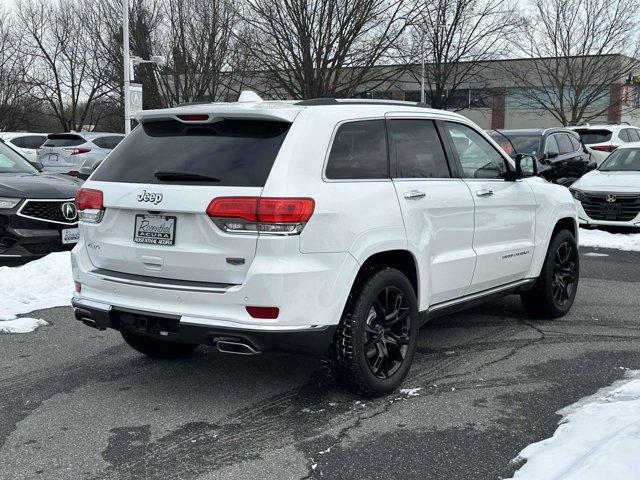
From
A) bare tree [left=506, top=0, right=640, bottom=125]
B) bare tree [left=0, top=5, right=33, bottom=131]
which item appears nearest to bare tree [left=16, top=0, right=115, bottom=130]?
bare tree [left=0, top=5, right=33, bottom=131]

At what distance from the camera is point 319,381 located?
4.76 metres

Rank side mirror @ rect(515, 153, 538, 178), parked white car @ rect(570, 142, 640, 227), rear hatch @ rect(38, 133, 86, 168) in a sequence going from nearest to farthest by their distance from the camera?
side mirror @ rect(515, 153, 538, 178), parked white car @ rect(570, 142, 640, 227), rear hatch @ rect(38, 133, 86, 168)

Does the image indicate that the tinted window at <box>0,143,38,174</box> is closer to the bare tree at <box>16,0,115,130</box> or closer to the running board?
the running board

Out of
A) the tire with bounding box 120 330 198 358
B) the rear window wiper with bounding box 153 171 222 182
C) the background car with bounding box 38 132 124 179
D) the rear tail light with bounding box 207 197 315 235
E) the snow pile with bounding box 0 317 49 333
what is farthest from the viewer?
the background car with bounding box 38 132 124 179

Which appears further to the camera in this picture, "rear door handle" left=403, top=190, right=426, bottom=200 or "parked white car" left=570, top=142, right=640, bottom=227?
"parked white car" left=570, top=142, right=640, bottom=227

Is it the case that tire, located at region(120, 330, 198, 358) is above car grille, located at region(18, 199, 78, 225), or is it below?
below

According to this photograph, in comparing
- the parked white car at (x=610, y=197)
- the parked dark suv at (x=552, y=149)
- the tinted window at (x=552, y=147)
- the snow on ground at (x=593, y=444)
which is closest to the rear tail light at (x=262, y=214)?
the snow on ground at (x=593, y=444)

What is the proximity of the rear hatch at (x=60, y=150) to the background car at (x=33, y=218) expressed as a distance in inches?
486

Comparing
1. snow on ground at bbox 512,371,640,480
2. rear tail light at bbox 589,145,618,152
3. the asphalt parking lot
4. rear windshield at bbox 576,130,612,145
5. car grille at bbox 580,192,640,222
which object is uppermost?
rear windshield at bbox 576,130,612,145

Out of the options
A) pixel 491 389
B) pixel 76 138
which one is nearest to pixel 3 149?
pixel 491 389

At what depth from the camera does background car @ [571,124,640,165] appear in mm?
18141

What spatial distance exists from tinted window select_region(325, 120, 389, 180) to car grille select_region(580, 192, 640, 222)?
8013 millimetres

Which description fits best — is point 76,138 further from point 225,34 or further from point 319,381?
point 319,381

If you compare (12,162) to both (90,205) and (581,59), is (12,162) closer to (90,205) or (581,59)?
(90,205)
